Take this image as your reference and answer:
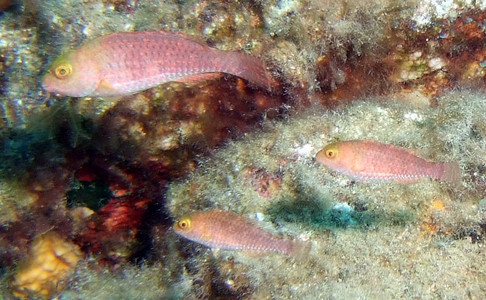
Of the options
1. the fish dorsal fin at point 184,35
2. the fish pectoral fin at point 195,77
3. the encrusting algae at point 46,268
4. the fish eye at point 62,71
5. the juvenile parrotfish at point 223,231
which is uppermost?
the fish dorsal fin at point 184,35

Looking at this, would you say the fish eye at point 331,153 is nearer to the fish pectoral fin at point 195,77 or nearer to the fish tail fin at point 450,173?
the fish tail fin at point 450,173

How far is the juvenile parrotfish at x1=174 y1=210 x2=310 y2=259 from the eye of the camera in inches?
118

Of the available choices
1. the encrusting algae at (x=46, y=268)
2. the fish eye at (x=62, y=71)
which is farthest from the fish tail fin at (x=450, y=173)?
the encrusting algae at (x=46, y=268)

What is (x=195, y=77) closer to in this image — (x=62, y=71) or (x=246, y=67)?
(x=246, y=67)

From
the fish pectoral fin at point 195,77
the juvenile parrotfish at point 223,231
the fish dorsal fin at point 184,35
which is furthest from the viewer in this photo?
the juvenile parrotfish at point 223,231

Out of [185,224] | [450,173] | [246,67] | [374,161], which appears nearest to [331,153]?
[374,161]

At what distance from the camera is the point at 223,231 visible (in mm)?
2988

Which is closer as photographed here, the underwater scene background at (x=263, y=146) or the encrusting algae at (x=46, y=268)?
the underwater scene background at (x=263, y=146)

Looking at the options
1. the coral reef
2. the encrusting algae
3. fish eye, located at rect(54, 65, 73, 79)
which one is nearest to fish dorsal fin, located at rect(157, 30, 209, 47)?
fish eye, located at rect(54, 65, 73, 79)

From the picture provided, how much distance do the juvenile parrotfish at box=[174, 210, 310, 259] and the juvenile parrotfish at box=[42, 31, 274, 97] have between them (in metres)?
1.27

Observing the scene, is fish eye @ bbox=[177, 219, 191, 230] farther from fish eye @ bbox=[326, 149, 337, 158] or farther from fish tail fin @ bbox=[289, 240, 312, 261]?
fish eye @ bbox=[326, 149, 337, 158]

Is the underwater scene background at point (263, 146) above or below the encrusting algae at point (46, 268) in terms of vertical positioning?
above

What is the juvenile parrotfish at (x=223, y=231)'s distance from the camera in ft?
9.83

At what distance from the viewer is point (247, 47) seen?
4.05 m
